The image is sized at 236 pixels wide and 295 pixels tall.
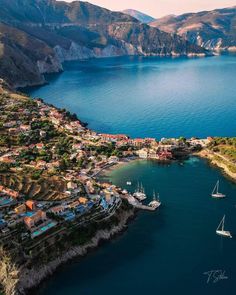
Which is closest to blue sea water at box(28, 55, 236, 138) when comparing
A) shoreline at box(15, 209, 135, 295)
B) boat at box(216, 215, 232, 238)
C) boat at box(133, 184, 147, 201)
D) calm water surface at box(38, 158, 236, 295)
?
boat at box(133, 184, 147, 201)

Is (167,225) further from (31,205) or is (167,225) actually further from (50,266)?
(31,205)

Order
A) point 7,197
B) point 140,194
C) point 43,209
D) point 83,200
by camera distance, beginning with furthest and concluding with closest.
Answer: point 140,194, point 83,200, point 7,197, point 43,209

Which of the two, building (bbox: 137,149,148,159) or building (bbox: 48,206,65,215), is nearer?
building (bbox: 48,206,65,215)

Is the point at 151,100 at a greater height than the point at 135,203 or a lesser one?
lesser

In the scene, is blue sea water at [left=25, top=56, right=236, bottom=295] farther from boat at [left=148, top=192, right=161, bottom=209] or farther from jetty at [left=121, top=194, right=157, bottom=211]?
jetty at [left=121, top=194, right=157, bottom=211]

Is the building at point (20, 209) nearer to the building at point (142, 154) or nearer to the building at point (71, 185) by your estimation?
the building at point (71, 185)
